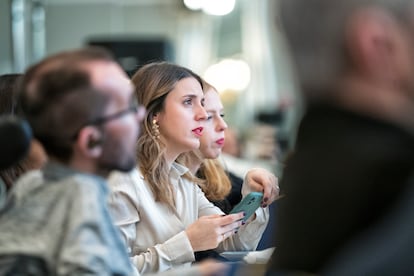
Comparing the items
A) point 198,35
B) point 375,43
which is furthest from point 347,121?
point 198,35

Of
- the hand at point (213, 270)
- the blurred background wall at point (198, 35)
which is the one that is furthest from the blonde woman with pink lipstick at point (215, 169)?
the blurred background wall at point (198, 35)

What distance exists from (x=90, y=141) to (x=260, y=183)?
0.71 m

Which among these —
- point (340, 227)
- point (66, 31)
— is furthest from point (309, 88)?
point (66, 31)

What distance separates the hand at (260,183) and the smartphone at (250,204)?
0.06 ft

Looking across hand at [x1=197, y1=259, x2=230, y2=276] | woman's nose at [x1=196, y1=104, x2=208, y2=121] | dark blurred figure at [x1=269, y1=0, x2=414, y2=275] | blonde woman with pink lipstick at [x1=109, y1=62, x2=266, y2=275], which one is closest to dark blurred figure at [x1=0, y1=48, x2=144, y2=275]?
hand at [x1=197, y1=259, x2=230, y2=276]

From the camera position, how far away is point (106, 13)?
9.10 metres

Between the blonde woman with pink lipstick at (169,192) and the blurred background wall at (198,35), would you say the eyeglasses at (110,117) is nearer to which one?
the blonde woman with pink lipstick at (169,192)

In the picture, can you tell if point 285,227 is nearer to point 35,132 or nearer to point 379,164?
point 379,164

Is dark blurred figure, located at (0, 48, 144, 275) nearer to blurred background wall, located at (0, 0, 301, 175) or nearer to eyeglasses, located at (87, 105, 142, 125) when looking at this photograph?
eyeglasses, located at (87, 105, 142, 125)

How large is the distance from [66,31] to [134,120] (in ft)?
26.9

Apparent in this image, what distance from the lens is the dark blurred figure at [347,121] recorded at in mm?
775

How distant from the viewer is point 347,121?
2.69 ft

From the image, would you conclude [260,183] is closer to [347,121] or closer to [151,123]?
[151,123]

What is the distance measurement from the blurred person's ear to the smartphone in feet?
2.53
